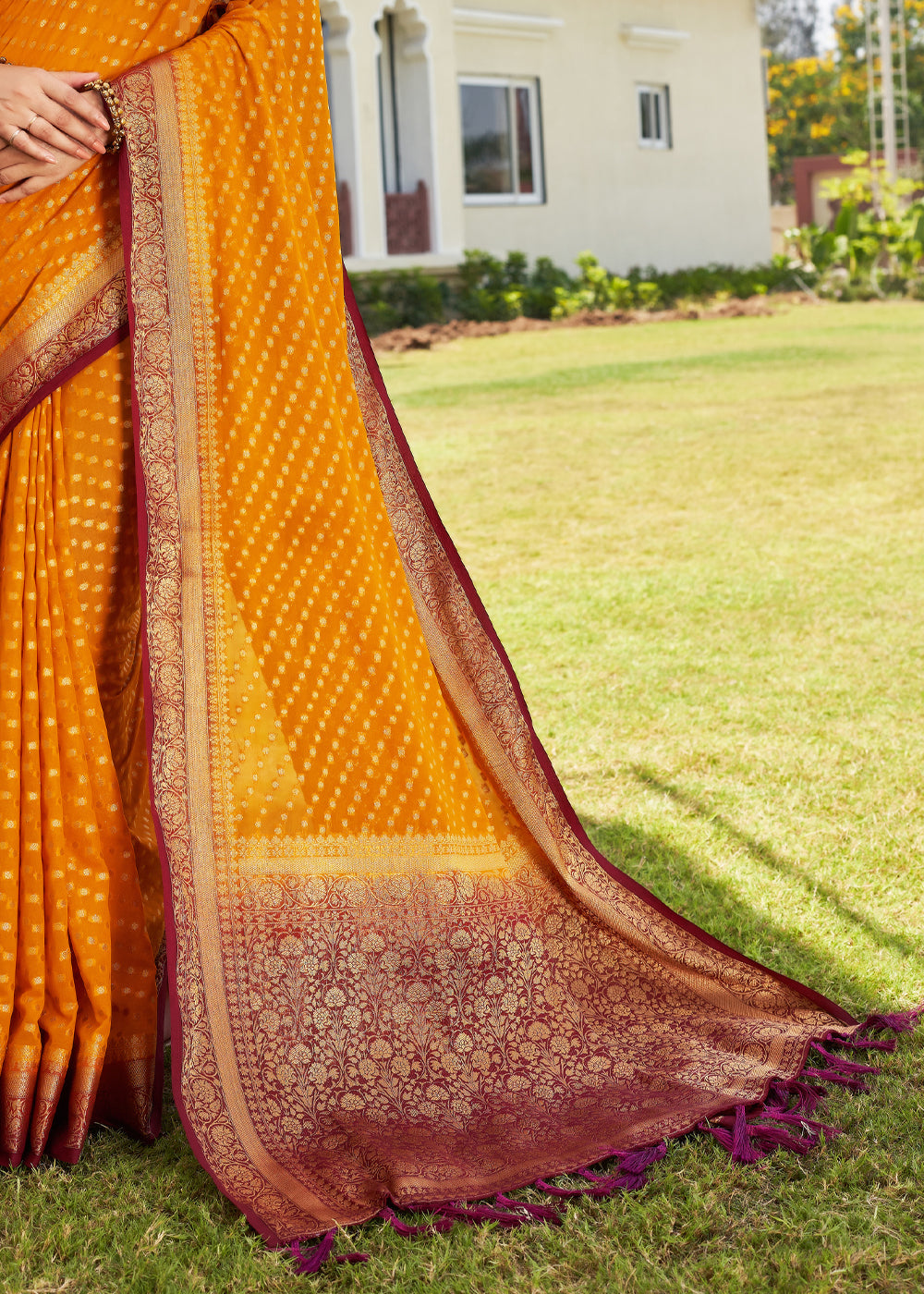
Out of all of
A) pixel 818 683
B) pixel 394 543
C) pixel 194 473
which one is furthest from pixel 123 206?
pixel 818 683

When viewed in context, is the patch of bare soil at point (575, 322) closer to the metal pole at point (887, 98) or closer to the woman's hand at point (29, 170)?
the metal pole at point (887, 98)

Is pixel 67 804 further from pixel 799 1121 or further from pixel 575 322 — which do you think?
pixel 575 322

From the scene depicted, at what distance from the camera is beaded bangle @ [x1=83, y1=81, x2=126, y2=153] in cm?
173

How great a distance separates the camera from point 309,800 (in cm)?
184

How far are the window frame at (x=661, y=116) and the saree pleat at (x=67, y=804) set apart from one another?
1617 cm

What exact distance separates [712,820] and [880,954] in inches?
23.7

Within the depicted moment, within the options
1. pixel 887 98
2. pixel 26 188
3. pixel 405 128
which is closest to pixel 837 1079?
pixel 26 188

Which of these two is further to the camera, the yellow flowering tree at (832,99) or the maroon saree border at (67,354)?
the yellow flowering tree at (832,99)

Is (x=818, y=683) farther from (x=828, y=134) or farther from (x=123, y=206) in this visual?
(x=828, y=134)

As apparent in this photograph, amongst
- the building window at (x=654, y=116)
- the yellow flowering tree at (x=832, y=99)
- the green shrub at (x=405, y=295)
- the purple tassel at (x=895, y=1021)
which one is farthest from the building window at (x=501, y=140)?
the yellow flowering tree at (x=832, y=99)

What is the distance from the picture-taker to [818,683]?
3.60 meters

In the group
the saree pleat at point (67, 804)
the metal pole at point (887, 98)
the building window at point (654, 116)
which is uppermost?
the metal pole at point (887, 98)

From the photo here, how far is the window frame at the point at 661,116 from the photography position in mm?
16719

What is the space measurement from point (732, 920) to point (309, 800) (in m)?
0.88
